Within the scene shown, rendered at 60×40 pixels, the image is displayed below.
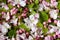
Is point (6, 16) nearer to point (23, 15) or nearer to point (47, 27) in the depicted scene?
point (23, 15)

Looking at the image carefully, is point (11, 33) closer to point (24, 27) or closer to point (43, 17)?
point (24, 27)

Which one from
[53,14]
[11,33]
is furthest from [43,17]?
[11,33]

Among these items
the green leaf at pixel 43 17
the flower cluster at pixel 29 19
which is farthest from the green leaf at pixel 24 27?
the green leaf at pixel 43 17

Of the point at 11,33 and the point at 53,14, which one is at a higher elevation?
the point at 53,14

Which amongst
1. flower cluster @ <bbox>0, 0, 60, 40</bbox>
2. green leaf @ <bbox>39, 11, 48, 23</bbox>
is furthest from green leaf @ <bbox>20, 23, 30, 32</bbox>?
green leaf @ <bbox>39, 11, 48, 23</bbox>

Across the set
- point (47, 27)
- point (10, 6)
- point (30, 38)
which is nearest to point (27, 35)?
point (30, 38)

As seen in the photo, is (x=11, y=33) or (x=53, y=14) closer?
(x=11, y=33)

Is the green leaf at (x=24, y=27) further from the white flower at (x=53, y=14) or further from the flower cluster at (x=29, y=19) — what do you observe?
the white flower at (x=53, y=14)

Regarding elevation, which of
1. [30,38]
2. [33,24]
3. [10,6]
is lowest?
[30,38]

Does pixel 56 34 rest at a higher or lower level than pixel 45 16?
lower
